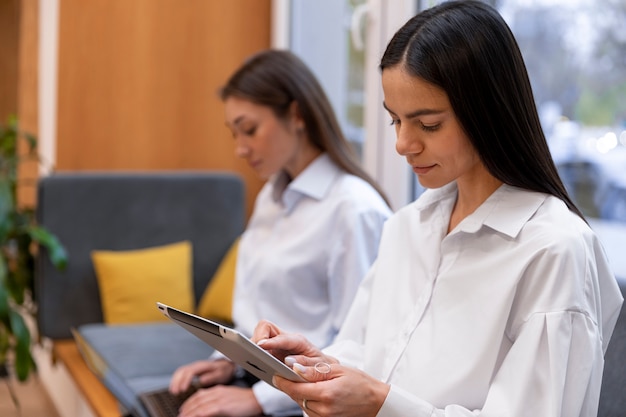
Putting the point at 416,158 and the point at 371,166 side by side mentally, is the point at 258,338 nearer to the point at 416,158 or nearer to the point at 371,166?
the point at 416,158

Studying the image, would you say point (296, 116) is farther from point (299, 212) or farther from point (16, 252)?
point (16, 252)

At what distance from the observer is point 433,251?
1.60m

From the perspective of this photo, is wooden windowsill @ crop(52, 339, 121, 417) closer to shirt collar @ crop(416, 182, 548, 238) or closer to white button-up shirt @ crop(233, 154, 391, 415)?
white button-up shirt @ crop(233, 154, 391, 415)

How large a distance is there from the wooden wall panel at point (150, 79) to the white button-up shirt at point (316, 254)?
150cm

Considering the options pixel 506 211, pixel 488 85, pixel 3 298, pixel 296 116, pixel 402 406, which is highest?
pixel 488 85

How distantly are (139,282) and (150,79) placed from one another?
969 millimetres

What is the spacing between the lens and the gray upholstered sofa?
3.04 m

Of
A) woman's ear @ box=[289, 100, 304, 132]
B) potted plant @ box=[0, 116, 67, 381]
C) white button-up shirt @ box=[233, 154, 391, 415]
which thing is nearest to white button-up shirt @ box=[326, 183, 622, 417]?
white button-up shirt @ box=[233, 154, 391, 415]

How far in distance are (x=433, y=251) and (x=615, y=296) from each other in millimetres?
332

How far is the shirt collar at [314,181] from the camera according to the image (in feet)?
→ 7.55

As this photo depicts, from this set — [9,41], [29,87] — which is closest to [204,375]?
[29,87]

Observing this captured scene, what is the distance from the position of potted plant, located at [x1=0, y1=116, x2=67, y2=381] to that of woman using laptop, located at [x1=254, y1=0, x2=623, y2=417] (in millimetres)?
1867

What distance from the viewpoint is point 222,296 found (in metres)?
3.30

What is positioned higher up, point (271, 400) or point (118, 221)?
point (118, 221)
